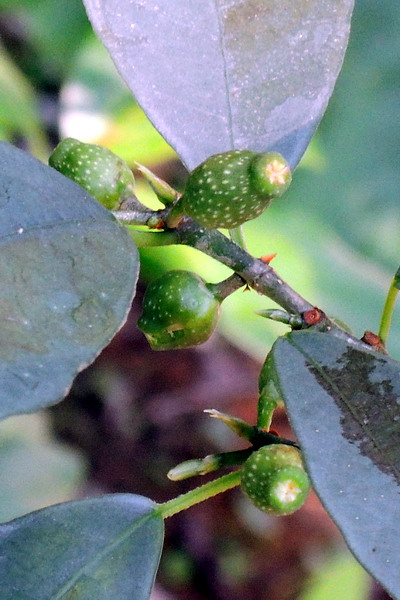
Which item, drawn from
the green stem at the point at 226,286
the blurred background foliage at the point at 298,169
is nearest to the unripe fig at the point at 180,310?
the green stem at the point at 226,286

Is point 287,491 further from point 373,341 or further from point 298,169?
point 298,169

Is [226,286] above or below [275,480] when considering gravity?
above

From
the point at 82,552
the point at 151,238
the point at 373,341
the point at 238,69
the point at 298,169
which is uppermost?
the point at 238,69

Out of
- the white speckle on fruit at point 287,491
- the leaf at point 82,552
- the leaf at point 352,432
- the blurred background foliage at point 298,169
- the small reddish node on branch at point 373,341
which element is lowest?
the blurred background foliage at point 298,169

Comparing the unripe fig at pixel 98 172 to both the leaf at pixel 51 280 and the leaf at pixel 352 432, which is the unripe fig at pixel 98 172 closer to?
the leaf at pixel 51 280

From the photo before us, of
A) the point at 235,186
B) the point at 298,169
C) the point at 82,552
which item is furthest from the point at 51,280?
the point at 298,169

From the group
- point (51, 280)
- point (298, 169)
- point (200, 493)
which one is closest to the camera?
point (51, 280)
